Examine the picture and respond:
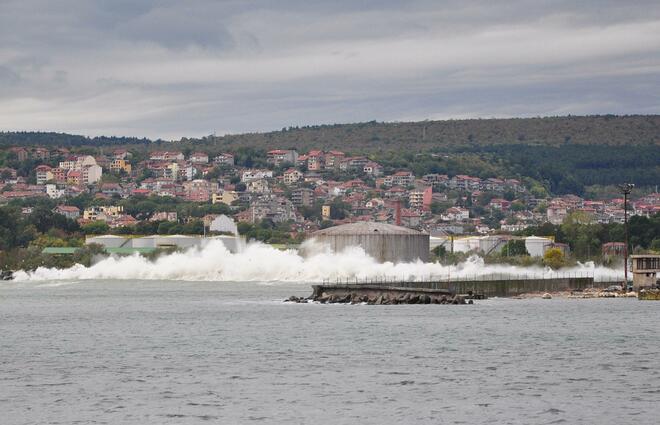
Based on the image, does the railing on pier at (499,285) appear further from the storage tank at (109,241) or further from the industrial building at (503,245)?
the storage tank at (109,241)

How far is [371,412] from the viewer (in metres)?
42.6

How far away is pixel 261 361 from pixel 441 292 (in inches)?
1469

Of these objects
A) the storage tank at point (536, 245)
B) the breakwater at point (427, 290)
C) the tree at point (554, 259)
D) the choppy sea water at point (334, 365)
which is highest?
the storage tank at point (536, 245)

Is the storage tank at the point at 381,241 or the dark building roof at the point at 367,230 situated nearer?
the storage tank at the point at 381,241

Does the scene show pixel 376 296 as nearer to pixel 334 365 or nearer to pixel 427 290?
pixel 427 290

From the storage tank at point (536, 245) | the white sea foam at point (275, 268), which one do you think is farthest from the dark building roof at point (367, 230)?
the storage tank at point (536, 245)

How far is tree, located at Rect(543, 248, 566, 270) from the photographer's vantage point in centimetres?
15438

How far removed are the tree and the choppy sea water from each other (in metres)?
65.9

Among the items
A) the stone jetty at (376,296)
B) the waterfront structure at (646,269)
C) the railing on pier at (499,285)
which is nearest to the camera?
the stone jetty at (376,296)

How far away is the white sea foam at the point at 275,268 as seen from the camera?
423 ft

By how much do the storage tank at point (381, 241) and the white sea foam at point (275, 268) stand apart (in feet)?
3.45

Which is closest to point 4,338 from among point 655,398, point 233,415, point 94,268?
point 233,415

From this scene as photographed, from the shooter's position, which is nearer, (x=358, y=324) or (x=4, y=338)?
(x=4, y=338)

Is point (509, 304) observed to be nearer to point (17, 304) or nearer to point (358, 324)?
point (358, 324)
